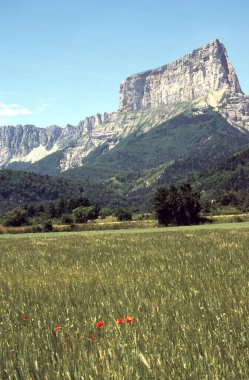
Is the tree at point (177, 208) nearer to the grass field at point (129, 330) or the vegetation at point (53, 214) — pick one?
the vegetation at point (53, 214)

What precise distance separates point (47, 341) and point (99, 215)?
A: 137 metres

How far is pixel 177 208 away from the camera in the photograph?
331 feet

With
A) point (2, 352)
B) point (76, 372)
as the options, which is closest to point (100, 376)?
point (76, 372)

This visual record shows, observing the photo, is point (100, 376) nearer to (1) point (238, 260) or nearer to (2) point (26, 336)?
(2) point (26, 336)

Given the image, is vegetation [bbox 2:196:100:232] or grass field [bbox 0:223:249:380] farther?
vegetation [bbox 2:196:100:232]

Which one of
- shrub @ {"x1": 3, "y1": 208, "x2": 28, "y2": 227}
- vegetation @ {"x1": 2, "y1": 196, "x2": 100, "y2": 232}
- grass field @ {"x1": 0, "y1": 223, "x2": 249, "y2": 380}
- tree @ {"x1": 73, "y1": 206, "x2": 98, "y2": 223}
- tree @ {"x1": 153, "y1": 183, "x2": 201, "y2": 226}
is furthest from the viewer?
tree @ {"x1": 73, "y1": 206, "x2": 98, "y2": 223}

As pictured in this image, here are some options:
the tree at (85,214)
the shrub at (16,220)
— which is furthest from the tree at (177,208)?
the shrub at (16,220)

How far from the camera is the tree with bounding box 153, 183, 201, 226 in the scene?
328ft

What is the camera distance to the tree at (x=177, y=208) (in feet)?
328

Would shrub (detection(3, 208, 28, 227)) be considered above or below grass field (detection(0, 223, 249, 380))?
below

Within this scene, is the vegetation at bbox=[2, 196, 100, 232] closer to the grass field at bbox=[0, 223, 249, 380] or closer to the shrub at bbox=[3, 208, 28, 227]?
the shrub at bbox=[3, 208, 28, 227]

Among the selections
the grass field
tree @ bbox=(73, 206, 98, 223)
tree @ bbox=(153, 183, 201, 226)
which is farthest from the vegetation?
the grass field

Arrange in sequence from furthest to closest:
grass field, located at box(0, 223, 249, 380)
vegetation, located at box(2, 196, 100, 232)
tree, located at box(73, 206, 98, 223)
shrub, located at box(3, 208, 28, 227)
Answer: tree, located at box(73, 206, 98, 223) → vegetation, located at box(2, 196, 100, 232) → shrub, located at box(3, 208, 28, 227) → grass field, located at box(0, 223, 249, 380)

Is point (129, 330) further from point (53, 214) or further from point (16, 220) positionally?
point (53, 214)
